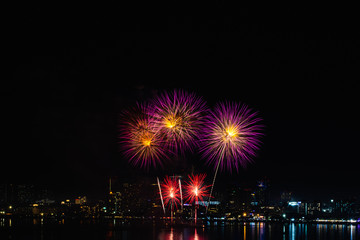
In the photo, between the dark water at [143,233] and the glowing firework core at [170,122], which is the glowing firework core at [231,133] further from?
the dark water at [143,233]

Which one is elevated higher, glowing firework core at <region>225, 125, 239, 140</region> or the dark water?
glowing firework core at <region>225, 125, 239, 140</region>

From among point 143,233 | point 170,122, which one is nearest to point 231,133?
point 170,122

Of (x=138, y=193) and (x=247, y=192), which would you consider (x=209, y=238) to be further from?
(x=247, y=192)

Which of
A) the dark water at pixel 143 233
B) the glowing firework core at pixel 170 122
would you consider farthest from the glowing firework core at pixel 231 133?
the dark water at pixel 143 233

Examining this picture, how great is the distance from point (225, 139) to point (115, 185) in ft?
426

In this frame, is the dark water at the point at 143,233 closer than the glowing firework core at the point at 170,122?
No

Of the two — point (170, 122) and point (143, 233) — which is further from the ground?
point (170, 122)

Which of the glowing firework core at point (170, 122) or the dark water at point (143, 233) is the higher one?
the glowing firework core at point (170, 122)

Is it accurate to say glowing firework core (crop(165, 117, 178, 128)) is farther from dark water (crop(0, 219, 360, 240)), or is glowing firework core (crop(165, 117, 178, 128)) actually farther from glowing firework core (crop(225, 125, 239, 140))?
dark water (crop(0, 219, 360, 240))

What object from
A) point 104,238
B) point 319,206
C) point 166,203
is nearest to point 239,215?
point 166,203

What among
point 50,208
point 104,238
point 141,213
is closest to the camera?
point 104,238

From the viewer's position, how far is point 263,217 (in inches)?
5837

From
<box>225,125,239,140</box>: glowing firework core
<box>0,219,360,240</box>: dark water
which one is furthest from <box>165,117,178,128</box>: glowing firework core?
<box>0,219,360,240</box>: dark water

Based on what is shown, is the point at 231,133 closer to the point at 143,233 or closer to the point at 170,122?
the point at 170,122
